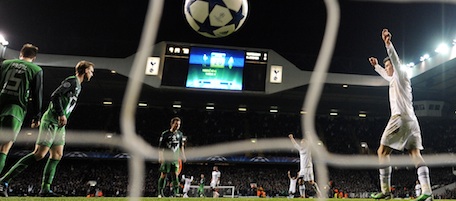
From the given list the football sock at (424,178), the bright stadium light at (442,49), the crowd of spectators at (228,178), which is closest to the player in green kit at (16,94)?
the football sock at (424,178)

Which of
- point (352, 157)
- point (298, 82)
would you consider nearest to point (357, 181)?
point (352, 157)

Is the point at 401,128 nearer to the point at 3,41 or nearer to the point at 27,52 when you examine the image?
the point at 27,52

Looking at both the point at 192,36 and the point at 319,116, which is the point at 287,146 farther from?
the point at 192,36

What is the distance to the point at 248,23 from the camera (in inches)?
600

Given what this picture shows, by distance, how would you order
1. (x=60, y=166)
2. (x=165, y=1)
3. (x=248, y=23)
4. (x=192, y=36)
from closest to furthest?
(x=165, y=1)
(x=248, y=23)
(x=192, y=36)
(x=60, y=166)

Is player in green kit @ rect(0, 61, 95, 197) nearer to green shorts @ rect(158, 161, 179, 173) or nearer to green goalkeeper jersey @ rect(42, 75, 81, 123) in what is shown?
green goalkeeper jersey @ rect(42, 75, 81, 123)

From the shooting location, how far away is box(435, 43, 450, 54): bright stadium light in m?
14.9

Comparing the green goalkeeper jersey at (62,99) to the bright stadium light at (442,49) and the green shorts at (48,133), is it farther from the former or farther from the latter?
the bright stadium light at (442,49)

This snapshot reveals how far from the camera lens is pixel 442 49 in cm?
1519

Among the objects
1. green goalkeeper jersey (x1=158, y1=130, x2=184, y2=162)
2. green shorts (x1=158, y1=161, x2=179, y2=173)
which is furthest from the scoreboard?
green shorts (x1=158, y1=161, x2=179, y2=173)

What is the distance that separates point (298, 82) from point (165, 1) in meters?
7.50

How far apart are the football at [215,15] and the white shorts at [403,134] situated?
2539 millimetres

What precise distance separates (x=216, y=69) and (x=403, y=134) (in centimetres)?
1037

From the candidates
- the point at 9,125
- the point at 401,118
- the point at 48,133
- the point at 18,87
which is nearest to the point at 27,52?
the point at 18,87
